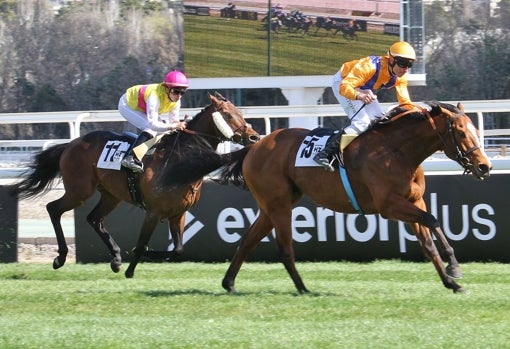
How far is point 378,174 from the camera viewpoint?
880 cm

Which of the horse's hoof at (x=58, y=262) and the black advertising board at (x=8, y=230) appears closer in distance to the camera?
the horse's hoof at (x=58, y=262)

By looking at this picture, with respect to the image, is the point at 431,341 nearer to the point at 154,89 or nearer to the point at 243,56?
the point at 154,89

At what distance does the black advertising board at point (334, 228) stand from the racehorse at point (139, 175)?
841mm

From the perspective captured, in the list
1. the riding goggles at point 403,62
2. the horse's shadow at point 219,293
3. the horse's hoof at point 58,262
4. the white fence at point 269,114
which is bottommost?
the horse's hoof at point 58,262

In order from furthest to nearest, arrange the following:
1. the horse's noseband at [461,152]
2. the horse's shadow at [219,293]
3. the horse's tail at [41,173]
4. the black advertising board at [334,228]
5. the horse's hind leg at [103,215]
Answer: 1. the horse's tail at [41,173]
2. the black advertising board at [334,228]
3. the horse's hind leg at [103,215]
4. the horse's shadow at [219,293]
5. the horse's noseband at [461,152]

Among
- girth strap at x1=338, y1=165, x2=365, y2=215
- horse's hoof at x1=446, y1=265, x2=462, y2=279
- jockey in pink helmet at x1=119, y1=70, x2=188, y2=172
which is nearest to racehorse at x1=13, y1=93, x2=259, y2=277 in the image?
jockey in pink helmet at x1=119, y1=70, x2=188, y2=172

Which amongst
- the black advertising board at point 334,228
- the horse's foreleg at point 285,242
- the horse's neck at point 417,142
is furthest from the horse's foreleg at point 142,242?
the horse's neck at point 417,142

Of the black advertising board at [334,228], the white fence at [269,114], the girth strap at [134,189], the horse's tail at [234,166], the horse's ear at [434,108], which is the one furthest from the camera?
the white fence at [269,114]

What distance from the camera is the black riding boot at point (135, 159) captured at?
10.7 meters

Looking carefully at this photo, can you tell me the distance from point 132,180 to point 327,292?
9.30ft

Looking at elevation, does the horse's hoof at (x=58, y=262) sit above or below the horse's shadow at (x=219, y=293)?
below

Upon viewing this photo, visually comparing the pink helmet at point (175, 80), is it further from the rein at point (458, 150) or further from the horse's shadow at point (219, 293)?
the rein at point (458, 150)

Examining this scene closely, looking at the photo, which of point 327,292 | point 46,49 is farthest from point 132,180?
point 46,49

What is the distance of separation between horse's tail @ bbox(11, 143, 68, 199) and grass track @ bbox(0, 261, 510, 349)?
4.68 ft
